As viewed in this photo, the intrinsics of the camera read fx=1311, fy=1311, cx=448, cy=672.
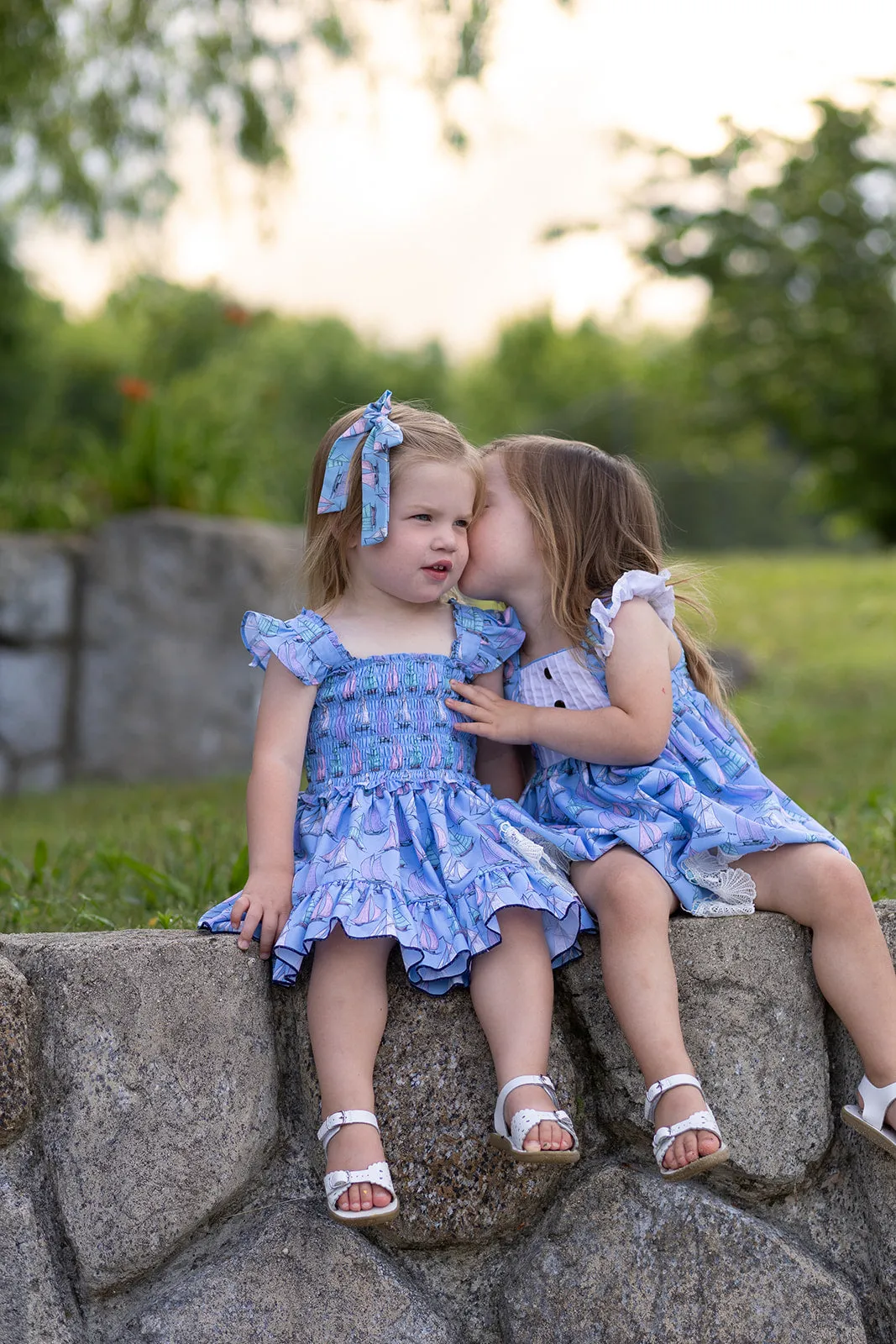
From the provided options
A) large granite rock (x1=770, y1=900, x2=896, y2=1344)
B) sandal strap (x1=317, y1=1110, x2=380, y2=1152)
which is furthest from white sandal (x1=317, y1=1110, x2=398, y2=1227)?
large granite rock (x1=770, y1=900, x2=896, y2=1344)

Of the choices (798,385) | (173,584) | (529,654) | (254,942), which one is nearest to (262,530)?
(173,584)

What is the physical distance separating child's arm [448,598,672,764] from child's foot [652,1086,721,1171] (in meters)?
0.59

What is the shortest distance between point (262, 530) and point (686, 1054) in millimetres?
4577

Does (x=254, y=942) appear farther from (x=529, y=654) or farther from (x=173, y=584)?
(x=173, y=584)

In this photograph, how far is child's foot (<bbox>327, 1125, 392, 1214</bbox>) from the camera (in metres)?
1.95

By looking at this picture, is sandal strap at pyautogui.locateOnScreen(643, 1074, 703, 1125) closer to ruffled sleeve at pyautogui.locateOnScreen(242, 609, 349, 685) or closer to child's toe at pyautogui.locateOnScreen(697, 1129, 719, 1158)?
child's toe at pyautogui.locateOnScreen(697, 1129, 719, 1158)

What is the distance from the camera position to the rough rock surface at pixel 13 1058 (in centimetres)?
197

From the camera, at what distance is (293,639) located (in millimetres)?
2342

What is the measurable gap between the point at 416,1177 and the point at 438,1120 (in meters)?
0.09

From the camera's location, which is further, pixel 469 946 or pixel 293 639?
pixel 293 639

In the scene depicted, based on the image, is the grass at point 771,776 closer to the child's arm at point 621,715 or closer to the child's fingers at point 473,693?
the child's arm at point 621,715

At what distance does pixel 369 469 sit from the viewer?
2.37 meters

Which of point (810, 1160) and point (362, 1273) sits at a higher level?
point (810, 1160)

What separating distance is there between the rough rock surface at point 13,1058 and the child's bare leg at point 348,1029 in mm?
436
